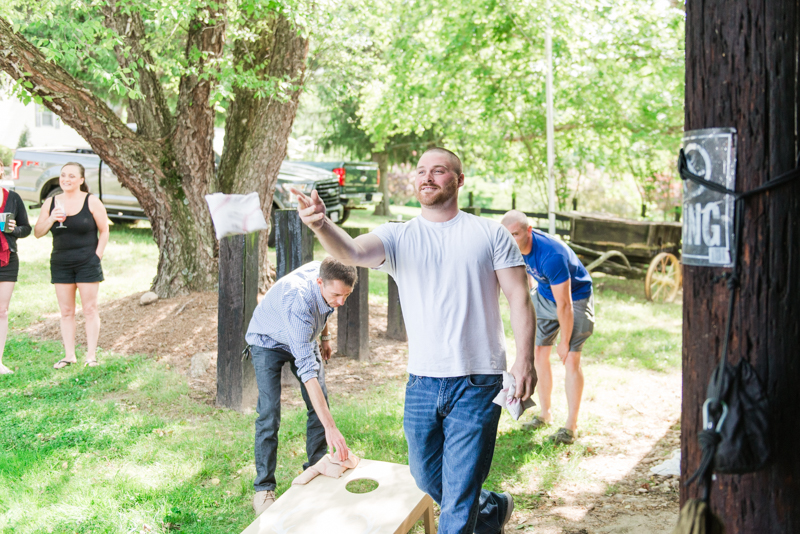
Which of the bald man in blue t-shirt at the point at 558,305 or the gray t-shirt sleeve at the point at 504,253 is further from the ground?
the gray t-shirt sleeve at the point at 504,253

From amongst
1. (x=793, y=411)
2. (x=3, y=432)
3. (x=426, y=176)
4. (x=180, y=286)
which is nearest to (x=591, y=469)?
(x=426, y=176)

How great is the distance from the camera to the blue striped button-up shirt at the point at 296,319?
386cm

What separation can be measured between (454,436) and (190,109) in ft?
20.7

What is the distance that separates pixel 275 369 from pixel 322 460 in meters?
0.62

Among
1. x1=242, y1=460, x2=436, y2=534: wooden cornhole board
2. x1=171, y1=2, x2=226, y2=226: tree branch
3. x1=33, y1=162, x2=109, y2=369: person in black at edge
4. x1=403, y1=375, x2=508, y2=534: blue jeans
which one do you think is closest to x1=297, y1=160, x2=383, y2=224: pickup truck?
x1=171, y1=2, x2=226, y2=226: tree branch

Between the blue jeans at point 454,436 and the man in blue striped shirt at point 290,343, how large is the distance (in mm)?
721

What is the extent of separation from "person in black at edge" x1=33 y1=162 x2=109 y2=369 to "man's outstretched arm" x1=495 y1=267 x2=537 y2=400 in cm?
491

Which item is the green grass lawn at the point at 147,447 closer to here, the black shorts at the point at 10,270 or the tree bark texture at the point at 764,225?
the black shorts at the point at 10,270

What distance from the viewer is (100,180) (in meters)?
13.3

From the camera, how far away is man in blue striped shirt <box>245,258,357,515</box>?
388cm

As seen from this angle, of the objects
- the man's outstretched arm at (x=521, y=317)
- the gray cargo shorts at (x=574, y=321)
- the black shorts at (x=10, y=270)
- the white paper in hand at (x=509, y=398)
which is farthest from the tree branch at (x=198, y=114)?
the white paper in hand at (x=509, y=398)

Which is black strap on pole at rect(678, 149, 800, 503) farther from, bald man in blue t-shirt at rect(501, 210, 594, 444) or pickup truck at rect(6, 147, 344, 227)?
pickup truck at rect(6, 147, 344, 227)

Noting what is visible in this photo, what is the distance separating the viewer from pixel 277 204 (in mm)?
13031

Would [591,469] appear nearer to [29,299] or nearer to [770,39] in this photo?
[770,39]
